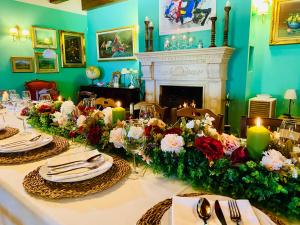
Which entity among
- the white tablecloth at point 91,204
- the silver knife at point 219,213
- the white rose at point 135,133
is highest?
the white rose at point 135,133

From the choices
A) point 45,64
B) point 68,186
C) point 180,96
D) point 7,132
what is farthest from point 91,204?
point 45,64

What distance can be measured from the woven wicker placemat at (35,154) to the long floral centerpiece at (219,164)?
0.25 metres

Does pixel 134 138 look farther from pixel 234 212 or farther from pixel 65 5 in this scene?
pixel 65 5

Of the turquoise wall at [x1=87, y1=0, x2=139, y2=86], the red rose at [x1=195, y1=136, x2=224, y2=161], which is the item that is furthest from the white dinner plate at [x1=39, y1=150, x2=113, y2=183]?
the turquoise wall at [x1=87, y1=0, x2=139, y2=86]

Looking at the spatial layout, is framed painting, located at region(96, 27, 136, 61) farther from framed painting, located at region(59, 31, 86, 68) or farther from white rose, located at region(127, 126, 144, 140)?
white rose, located at region(127, 126, 144, 140)

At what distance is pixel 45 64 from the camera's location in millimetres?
5191

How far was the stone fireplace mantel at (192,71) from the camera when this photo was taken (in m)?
3.50

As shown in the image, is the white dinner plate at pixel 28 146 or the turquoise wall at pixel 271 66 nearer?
the white dinner plate at pixel 28 146

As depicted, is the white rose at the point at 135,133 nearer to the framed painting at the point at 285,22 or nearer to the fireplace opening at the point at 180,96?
the fireplace opening at the point at 180,96

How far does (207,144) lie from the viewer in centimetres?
80

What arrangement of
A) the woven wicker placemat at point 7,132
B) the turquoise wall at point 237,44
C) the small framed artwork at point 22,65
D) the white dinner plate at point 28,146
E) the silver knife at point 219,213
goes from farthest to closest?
the small framed artwork at point 22,65, the turquoise wall at point 237,44, the woven wicker placemat at point 7,132, the white dinner plate at point 28,146, the silver knife at point 219,213

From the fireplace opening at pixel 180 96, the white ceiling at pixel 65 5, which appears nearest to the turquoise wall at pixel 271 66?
the fireplace opening at pixel 180 96

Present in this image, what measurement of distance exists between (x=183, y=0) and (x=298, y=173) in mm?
3758

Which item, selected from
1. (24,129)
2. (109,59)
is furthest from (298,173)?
(109,59)
